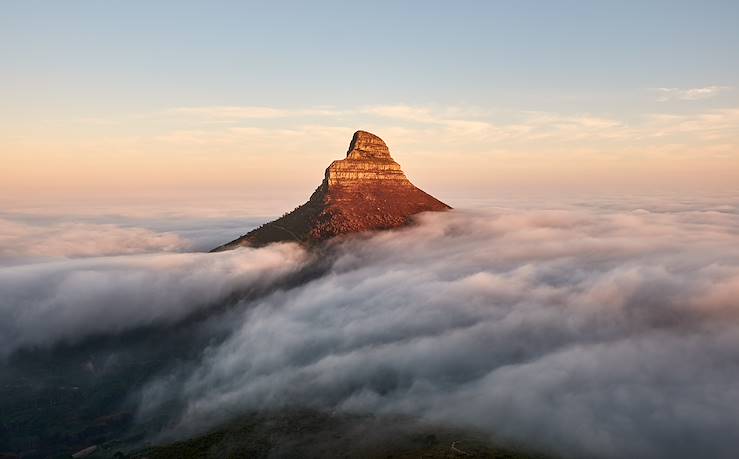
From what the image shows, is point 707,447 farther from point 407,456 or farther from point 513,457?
point 407,456

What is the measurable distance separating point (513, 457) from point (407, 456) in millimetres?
41048

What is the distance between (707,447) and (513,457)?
79.9 m

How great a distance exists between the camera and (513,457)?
192375 millimetres

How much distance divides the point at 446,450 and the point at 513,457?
2585cm

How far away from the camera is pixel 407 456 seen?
194 meters

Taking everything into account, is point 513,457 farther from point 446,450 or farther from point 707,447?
point 707,447

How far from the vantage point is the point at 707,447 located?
652ft

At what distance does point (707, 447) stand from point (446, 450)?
343ft

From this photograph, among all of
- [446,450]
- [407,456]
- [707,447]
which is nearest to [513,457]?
[446,450]

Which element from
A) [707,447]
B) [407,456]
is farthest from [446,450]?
[707,447]

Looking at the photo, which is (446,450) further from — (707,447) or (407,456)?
(707,447)

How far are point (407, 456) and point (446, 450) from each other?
16.6m
